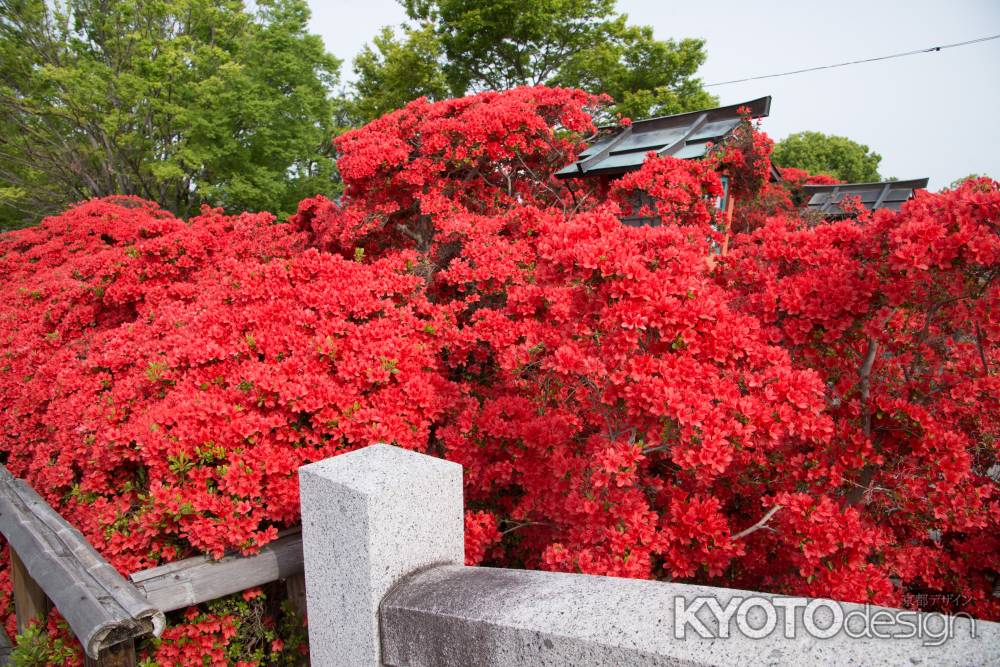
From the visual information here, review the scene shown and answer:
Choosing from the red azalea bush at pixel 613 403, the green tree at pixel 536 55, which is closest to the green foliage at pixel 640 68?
the green tree at pixel 536 55

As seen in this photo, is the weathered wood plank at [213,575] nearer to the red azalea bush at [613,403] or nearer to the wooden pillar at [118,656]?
the red azalea bush at [613,403]

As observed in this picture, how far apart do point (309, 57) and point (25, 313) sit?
10585 millimetres

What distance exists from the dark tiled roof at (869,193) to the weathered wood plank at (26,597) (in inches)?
501

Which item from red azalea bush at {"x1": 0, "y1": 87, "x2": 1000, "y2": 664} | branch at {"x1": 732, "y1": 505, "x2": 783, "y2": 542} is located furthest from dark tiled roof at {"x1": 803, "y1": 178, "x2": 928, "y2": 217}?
branch at {"x1": 732, "y1": 505, "x2": 783, "y2": 542}

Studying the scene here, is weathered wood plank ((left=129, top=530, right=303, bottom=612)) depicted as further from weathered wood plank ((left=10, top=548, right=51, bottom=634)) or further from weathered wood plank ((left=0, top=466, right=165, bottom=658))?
weathered wood plank ((left=10, top=548, right=51, bottom=634))

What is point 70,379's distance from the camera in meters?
3.96

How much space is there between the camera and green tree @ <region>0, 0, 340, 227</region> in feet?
43.1

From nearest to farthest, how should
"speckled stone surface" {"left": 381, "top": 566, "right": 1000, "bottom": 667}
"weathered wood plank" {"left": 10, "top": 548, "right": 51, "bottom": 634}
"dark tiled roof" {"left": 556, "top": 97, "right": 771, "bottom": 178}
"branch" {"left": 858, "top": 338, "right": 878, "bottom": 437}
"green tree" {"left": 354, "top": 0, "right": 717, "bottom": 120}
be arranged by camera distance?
1. "speckled stone surface" {"left": 381, "top": 566, "right": 1000, "bottom": 667}
2. "branch" {"left": 858, "top": 338, "right": 878, "bottom": 437}
3. "weathered wood plank" {"left": 10, "top": 548, "right": 51, "bottom": 634}
4. "dark tiled roof" {"left": 556, "top": 97, "right": 771, "bottom": 178}
5. "green tree" {"left": 354, "top": 0, "right": 717, "bottom": 120}

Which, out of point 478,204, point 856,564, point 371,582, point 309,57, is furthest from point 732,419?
point 309,57

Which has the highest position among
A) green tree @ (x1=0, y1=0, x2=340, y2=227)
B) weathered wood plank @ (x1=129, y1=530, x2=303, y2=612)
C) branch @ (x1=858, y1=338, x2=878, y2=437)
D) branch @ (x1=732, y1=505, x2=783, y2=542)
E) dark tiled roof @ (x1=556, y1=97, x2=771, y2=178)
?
green tree @ (x1=0, y1=0, x2=340, y2=227)

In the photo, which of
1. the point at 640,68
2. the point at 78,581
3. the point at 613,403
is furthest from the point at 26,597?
the point at 640,68

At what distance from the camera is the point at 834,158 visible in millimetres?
32781

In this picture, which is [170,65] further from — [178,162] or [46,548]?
[46,548]

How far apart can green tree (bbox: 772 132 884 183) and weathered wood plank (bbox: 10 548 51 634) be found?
120 feet
